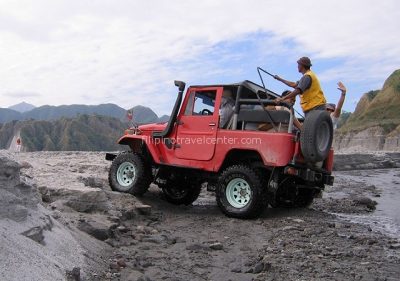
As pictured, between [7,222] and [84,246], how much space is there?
41.9 inches

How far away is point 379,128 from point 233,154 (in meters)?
56.9

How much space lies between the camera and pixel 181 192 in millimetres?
10203

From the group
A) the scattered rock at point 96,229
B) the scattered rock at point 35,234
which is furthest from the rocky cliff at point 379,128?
the scattered rock at point 35,234

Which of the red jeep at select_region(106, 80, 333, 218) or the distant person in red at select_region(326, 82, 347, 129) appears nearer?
the red jeep at select_region(106, 80, 333, 218)

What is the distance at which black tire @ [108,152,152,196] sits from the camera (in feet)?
31.4

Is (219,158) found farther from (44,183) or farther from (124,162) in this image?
(44,183)

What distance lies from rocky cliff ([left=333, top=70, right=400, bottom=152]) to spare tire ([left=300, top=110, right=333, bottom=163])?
163 ft

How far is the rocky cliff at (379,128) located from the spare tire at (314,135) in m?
49.8

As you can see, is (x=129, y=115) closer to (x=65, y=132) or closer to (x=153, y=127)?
(x=153, y=127)

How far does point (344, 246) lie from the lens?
6441mm

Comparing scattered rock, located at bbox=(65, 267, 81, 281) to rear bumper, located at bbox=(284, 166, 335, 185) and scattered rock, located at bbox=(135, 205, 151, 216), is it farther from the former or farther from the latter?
rear bumper, located at bbox=(284, 166, 335, 185)

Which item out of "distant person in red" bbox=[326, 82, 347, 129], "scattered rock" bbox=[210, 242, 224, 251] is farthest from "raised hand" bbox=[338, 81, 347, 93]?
"scattered rock" bbox=[210, 242, 224, 251]

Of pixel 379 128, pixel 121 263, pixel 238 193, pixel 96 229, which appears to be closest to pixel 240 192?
pixel 238 193

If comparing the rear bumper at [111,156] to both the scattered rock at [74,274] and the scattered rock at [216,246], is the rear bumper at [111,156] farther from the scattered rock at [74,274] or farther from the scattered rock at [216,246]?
the scattered rock at [74,274]
